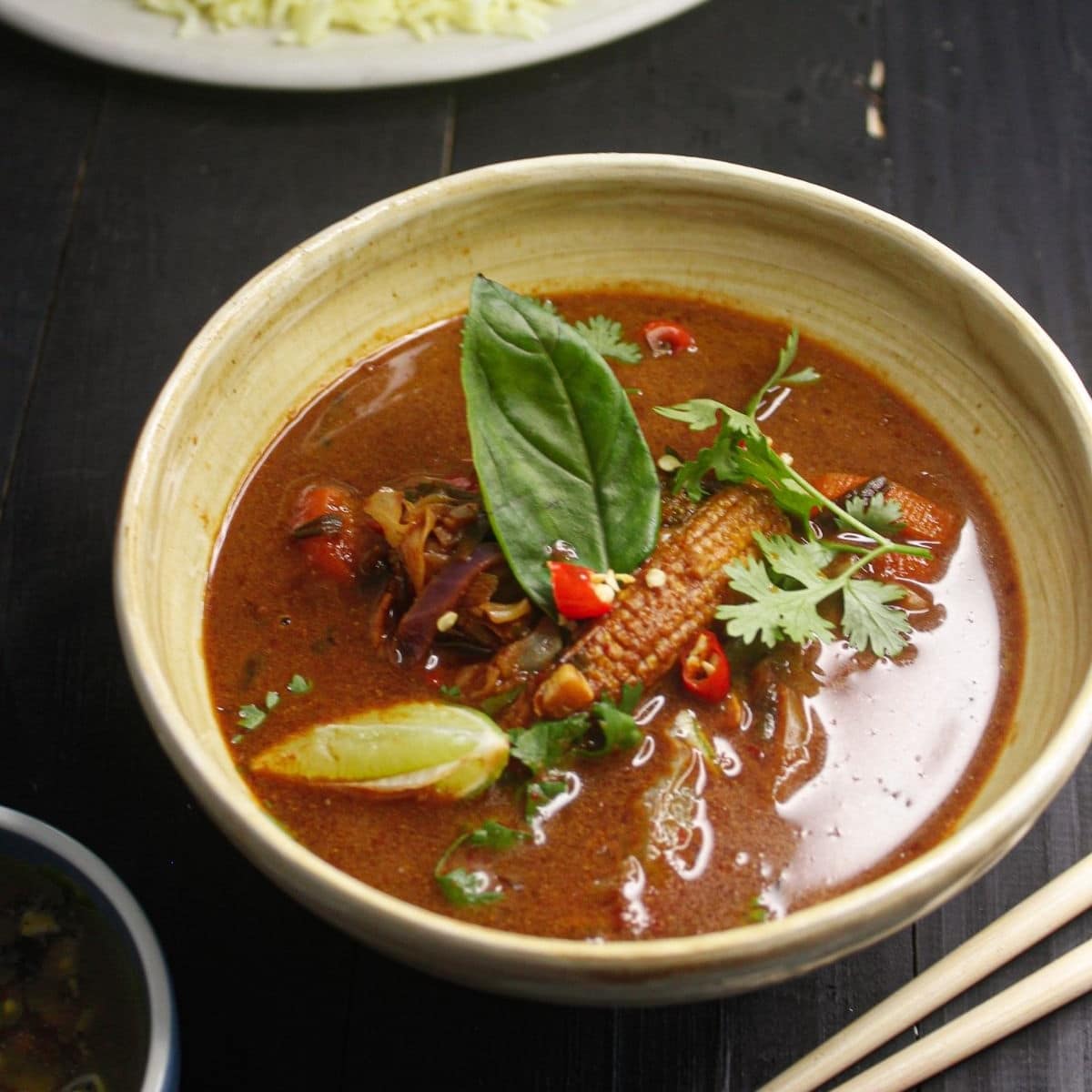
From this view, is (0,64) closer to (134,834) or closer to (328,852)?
(134,834)

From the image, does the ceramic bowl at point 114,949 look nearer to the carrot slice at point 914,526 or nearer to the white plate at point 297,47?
the carrot slice at point 914,526

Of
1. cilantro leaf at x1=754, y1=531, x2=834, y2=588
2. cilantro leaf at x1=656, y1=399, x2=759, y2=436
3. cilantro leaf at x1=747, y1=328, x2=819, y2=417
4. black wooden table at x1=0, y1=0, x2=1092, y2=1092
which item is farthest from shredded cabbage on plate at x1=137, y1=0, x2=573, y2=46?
cilantro leaf at x1=754, y1=531, x2=834, y2=588

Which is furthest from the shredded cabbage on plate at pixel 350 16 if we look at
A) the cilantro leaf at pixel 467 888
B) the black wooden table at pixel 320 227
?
the cilantro leaf at pixel 467 888

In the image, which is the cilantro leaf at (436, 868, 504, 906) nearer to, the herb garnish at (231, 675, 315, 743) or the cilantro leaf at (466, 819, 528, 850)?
the cilantro leaf at (466, 819, 528, 850)

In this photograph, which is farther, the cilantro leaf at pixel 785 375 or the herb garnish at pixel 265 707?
the cilantro leaf at pixel 785 375

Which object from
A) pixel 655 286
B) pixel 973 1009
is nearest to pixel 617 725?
pixel 973 1009

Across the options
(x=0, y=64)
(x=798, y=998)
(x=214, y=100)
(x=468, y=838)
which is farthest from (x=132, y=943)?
(x=0, y=64)

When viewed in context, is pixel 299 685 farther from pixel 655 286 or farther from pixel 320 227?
pixel 320 227
